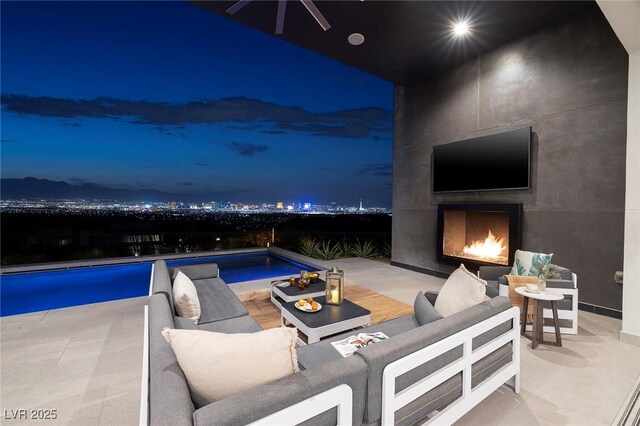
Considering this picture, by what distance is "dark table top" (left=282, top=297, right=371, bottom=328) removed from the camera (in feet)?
8.20

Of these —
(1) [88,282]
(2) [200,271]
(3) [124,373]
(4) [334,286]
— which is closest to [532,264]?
(4) [334,286]

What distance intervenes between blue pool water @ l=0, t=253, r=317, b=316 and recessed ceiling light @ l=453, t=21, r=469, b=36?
5143mm

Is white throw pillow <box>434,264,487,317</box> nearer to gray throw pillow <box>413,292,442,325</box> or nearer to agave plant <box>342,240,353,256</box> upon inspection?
gray throw pillow <box>413,292,442,325</box>

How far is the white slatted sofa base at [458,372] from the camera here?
132 centimetres

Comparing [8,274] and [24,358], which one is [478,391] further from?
[8,274]

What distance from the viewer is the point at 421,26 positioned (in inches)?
176

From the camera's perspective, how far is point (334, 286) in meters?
2.90

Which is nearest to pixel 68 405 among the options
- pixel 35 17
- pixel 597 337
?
pixel 597 337

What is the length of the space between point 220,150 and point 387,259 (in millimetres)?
11025

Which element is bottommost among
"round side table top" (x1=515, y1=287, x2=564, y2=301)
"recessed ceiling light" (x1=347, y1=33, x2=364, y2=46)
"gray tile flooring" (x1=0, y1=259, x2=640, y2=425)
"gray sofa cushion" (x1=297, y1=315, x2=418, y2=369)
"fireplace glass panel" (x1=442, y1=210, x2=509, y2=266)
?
"gray tile flooring" (x1=0, y1=259, x2=640, y2=425)

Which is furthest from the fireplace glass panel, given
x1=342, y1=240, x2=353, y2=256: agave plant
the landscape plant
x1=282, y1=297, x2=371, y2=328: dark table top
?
x1=282, y1=297, x2=371, y2=328: dark table top

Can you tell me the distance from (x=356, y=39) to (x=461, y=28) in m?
1.61

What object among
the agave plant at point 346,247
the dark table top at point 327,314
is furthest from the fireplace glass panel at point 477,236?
the dark table top at point 327,314

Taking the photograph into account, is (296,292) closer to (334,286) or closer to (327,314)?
(334,286)
